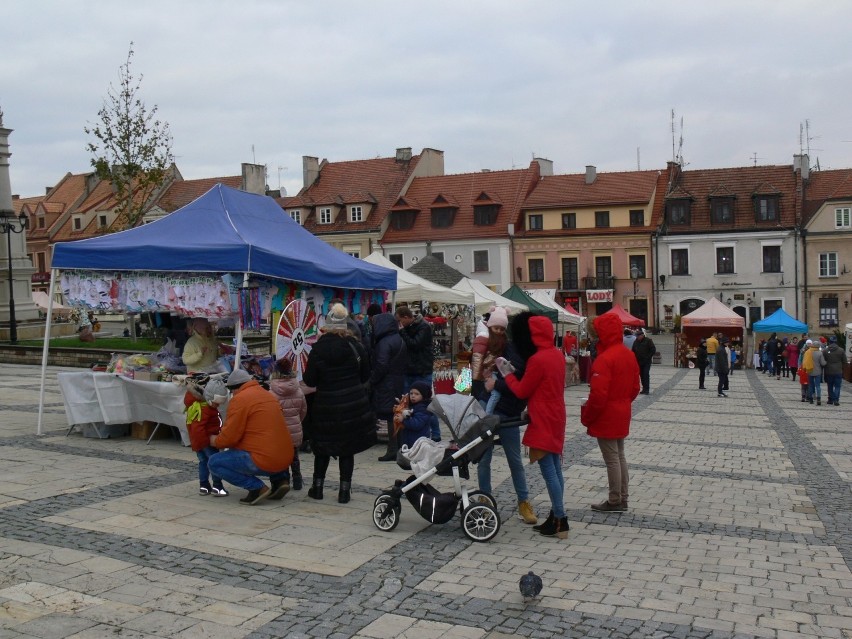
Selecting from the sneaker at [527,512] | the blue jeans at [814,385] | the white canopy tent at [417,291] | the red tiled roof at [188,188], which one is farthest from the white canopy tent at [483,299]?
the red tiled roof at [188,188]

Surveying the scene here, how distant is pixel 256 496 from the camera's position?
27.2ft

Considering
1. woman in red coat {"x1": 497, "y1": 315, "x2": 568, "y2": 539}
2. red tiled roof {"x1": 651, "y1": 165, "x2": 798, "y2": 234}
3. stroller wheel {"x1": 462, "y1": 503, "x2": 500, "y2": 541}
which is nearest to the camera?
stroller wheel {"x1": 462, "y1": 503, "x2": 500, "y2": 541}

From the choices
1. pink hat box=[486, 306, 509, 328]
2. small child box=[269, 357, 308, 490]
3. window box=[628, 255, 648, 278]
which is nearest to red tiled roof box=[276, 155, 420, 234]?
window box=[628, 255, 648, 278]

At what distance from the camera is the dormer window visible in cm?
5216

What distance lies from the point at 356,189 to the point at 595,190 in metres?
15.6

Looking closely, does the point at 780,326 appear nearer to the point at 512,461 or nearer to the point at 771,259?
the point at 771,259

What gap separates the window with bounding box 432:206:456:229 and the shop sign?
9.90 m

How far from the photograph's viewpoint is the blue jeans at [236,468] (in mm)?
8078

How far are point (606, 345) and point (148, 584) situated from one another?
440cm

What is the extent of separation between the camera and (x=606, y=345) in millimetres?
8141

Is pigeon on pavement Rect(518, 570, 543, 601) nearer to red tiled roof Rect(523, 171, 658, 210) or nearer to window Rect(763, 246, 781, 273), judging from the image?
red tiled roof Rect(523, 171, 658, 210)

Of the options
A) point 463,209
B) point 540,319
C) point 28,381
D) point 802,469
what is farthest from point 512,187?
point 540,319

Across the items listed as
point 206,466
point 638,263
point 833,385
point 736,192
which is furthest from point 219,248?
point 736,192

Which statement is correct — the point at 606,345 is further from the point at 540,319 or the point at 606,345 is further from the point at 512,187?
the point at 512,187
